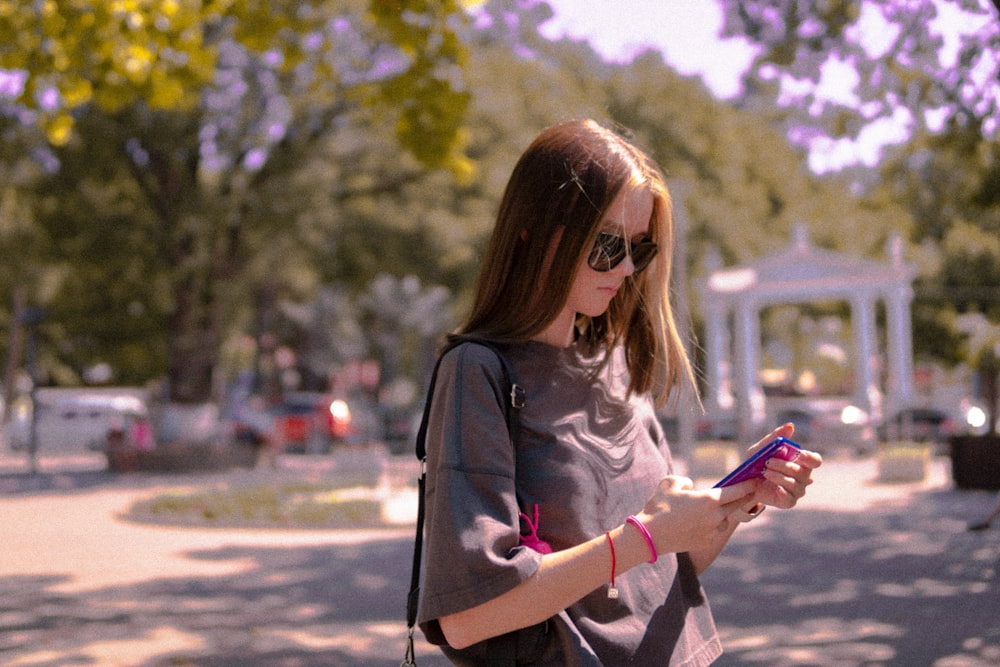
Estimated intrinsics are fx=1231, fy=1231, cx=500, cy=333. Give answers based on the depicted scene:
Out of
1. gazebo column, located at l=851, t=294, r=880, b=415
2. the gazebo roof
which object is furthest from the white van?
gazebo column, located at l=851, t=294, r=880, b=415

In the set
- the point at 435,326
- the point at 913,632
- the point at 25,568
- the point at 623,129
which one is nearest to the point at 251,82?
the point at 435,326

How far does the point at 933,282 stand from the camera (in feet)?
142

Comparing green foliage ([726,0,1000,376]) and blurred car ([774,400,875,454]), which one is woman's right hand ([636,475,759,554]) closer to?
green foliage ([726,0,1000,376])

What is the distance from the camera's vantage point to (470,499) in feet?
5.76

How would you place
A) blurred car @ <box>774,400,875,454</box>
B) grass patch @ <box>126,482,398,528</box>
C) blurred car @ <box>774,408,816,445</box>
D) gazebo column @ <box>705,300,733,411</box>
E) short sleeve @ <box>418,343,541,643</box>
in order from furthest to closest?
gazebo column @ <box>705,300,733,411</box>
blurred car @ <box>774,408,816,445</box>
blurred car @ <box>774,400,875,454</box>
grass patch @ <box>126,482,398,528</box>
short sleeve @ <box>418,343,541,643</box>

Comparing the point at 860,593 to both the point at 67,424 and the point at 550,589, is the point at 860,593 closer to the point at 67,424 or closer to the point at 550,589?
the point at 550,589

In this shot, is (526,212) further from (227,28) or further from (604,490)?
(227,28)

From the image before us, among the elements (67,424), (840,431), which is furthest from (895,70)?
(67,424)

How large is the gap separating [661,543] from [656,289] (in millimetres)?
564

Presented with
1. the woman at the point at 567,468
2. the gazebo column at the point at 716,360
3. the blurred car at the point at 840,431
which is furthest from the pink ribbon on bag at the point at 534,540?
the gazebo column at the point at 716,360

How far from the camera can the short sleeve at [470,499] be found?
5.68 feet

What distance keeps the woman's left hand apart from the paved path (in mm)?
4912

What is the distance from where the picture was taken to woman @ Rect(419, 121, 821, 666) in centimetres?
177

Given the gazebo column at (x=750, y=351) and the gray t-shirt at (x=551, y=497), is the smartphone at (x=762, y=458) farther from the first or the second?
the gazebo column at (x=750, y=351)
